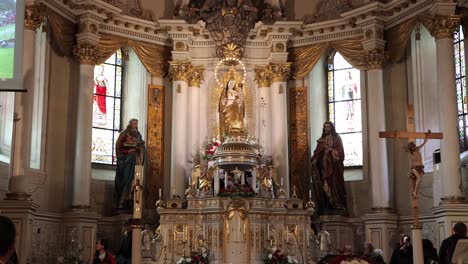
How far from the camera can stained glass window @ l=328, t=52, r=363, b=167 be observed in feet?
70.4

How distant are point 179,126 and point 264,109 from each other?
285cm

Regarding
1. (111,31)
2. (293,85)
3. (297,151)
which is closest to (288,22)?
(293,85)

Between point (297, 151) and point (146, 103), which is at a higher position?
point (146, 103)

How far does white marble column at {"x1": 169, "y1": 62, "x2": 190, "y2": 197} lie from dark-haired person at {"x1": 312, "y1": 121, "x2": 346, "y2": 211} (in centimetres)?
413

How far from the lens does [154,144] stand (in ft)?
69.6

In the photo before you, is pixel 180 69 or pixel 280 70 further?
pixel 280 70

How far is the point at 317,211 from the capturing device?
20.0m

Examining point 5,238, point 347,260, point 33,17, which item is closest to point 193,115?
point 33,17

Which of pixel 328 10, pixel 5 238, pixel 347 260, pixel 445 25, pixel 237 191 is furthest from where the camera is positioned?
pixel 328 10

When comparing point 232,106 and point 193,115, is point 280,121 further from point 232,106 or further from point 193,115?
point 193,115

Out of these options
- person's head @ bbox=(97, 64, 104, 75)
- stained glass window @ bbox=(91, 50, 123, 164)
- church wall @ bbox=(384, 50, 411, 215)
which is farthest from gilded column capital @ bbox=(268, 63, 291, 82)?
person's head @ bbox=(97, 64, 104, 75)

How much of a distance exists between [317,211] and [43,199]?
26.6 feet

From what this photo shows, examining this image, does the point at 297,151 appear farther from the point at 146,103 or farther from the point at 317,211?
the point at 146,103

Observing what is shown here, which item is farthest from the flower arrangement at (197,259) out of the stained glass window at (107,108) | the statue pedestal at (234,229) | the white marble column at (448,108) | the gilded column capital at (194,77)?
the gilded column capital at (194,77)
